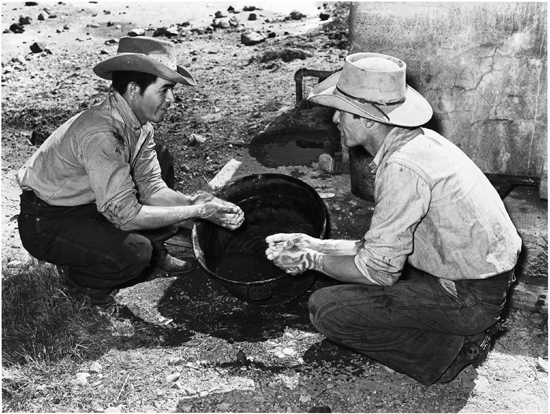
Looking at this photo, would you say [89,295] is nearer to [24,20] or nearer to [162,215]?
[162,215]

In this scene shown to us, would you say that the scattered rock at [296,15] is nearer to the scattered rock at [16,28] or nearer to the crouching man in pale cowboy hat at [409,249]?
the scattered rock at [16,28]

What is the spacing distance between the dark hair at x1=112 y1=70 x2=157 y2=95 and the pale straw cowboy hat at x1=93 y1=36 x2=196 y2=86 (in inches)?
1.8

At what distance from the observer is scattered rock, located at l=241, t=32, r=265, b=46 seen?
9.48m

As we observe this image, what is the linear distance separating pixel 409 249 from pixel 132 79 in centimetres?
191

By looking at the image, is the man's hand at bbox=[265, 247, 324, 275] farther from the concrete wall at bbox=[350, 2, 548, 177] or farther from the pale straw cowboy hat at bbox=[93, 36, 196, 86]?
the concrete wall at bbox=[350, 2, 548, 177]

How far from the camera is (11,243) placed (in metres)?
5.12

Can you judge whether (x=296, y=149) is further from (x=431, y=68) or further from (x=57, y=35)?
(x=57, y=35)

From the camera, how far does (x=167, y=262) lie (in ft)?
15.5

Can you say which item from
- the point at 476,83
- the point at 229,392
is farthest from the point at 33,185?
the point at 476,83

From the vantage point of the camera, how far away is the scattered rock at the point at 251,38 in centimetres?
948

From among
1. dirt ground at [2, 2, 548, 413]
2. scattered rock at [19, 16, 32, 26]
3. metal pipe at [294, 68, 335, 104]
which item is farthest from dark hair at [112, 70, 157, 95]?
scattered rock at [19, 16, 32, 26]

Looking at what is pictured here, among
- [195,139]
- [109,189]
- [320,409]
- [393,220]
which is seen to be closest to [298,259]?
[393,220]

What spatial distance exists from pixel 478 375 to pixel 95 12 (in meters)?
9.22

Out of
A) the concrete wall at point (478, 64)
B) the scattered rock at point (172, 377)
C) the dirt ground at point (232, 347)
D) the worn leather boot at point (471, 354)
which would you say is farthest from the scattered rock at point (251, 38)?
the worn leather boot at point (471, 354)
